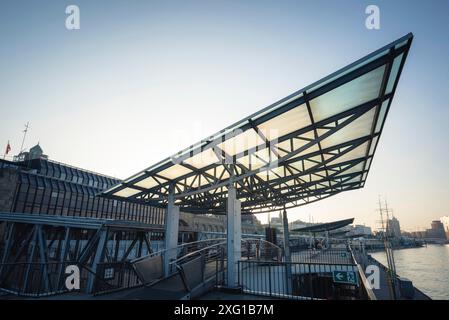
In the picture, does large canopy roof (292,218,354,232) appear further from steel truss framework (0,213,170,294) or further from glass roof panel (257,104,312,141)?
glass roof panel (257,104,312,141)

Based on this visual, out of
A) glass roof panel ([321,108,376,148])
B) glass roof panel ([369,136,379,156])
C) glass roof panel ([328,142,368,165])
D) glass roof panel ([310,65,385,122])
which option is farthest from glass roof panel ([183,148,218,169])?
glass roof panel ([369,136,379,156])

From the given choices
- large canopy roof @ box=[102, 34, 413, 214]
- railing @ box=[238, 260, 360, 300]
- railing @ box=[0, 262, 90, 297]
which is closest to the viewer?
large canopy roof @ box=[102, 34, 413, 214]

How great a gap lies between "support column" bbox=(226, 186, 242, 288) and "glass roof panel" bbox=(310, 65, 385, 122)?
4672 millimetres

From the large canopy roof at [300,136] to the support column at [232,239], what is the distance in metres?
1.06

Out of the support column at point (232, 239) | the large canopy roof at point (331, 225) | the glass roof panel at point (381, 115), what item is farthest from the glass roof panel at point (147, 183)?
the large canopy roof at point (331, 225)

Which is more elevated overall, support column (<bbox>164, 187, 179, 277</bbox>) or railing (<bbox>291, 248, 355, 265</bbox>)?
support column (<bbox>164, 187, 179, 277</bbox>)

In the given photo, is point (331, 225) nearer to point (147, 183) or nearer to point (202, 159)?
point (202, 159)

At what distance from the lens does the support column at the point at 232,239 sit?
8789 mm

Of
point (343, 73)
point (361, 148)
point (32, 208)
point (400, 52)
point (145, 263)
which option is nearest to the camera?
point (400, 52)

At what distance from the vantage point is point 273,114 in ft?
24.0

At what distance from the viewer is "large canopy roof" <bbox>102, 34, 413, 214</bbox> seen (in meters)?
6.51
